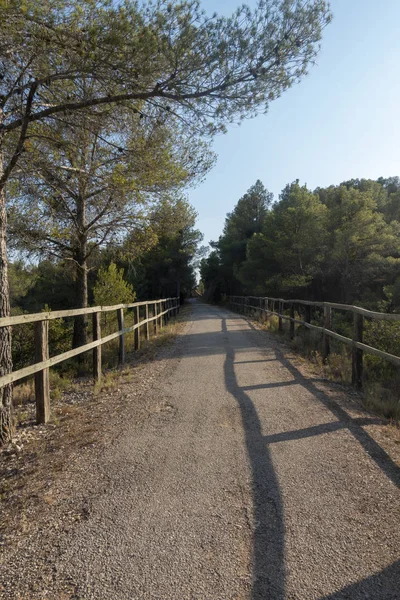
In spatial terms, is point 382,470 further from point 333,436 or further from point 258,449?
point 258,449

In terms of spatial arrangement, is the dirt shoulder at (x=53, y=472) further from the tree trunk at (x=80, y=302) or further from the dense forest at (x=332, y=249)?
the dense forest at (x=332, y=249)

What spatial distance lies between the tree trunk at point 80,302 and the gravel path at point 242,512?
23.6ft

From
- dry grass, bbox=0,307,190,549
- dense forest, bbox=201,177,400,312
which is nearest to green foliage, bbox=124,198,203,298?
dense forest, bbox=201,177,400,312

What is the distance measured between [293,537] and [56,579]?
138 centimetres

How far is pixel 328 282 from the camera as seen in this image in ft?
85.4

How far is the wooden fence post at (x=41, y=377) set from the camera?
187 inches

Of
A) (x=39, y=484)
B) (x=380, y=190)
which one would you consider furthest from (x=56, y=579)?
(x=380, y=190)

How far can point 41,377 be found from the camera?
480 cm

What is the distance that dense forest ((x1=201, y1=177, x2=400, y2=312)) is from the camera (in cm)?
2167

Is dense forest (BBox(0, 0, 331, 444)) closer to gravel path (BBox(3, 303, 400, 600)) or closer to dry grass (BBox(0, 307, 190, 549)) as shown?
dry grass (BBox(0, 307, 190, 549))

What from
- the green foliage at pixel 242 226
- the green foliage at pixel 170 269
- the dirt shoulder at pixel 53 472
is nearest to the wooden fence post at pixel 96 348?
the dirt shoulder at pixel 53 472

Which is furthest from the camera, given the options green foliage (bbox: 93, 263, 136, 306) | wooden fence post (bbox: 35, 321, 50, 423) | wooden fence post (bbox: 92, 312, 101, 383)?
green foliage (bbox: 93, 263, 136, 306)

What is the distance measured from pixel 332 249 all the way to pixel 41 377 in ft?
70.5

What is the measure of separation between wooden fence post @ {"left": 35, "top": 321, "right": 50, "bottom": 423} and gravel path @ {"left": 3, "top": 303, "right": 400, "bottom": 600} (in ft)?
4.33
